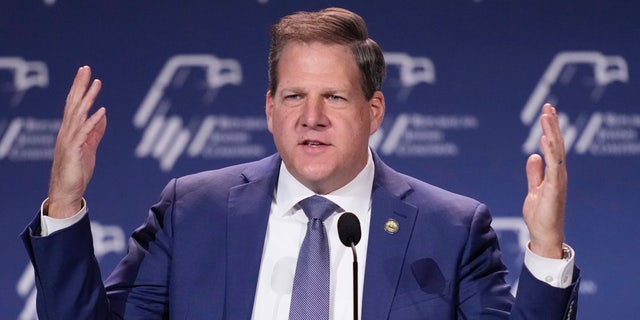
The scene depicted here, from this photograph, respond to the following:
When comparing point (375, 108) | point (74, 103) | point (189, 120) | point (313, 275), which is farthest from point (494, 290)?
point (189, 120)

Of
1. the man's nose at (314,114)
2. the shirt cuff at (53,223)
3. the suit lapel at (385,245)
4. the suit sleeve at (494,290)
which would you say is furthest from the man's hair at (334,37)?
the shirt cuff at (53,223)

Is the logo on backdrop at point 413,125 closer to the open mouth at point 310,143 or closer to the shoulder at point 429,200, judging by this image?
the shoulder at point 429,200

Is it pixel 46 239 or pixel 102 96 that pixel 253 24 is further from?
pixel 46 239

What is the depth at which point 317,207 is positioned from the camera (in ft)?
8.49

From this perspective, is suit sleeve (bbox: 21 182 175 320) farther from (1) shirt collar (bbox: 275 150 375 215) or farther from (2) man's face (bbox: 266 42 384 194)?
(2) man's face (bbox: 266 42 384 194)

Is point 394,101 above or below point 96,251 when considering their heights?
above

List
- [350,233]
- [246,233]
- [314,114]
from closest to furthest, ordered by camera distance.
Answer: [350,233] → [314,114] → [246,233]

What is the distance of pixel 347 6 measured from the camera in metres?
4.27

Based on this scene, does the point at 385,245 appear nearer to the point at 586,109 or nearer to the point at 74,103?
the point at 74,103

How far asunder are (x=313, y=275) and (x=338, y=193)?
0.86 ft

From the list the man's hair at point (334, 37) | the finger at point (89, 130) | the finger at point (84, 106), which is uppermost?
the man's hair at point (334, 37)

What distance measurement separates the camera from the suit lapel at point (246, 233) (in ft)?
8.15

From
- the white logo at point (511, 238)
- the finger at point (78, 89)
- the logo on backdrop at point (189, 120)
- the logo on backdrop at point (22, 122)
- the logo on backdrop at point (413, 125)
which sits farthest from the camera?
the white logo at point (511, 238)

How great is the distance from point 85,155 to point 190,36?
74.5 inches
